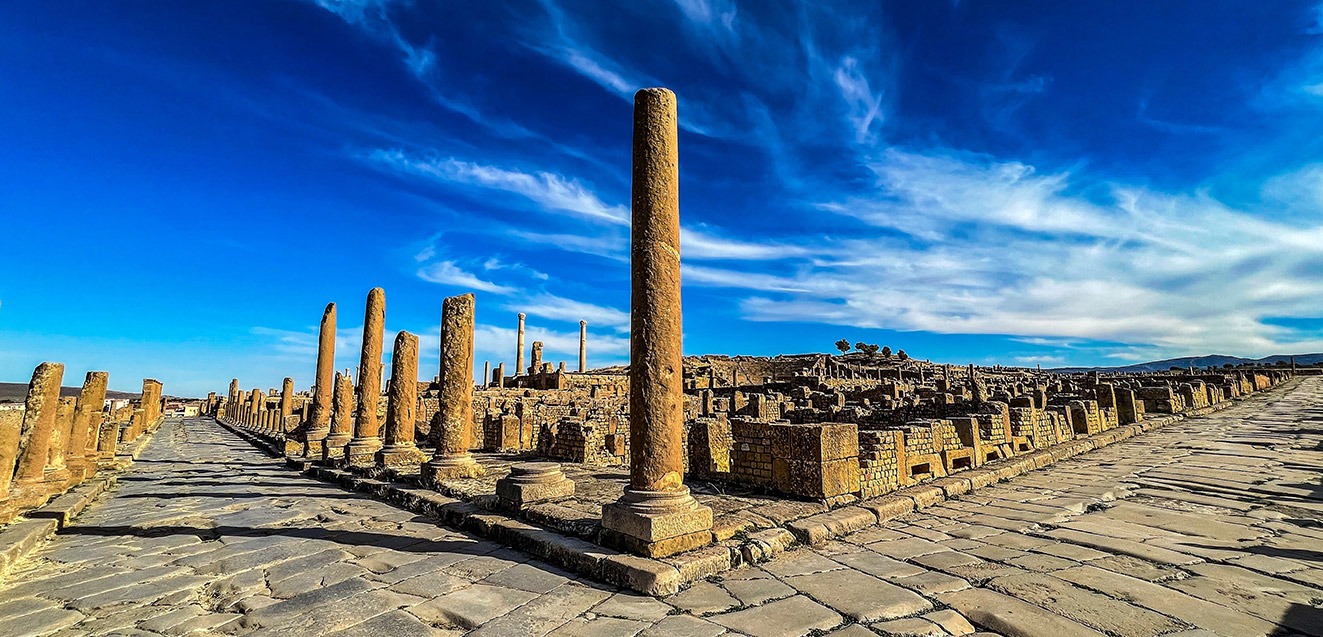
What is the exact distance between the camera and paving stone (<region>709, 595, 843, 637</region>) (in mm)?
3607

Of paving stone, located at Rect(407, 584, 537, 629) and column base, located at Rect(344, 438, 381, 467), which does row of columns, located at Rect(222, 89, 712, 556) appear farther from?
column base, located at Rect(344, 438, 381, 467)

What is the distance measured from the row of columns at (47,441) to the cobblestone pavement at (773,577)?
33.5 inches

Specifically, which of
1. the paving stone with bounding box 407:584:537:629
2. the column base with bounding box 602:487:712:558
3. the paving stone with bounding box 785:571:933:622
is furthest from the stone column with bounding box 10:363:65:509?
the paving stone with bounding box 785:571:933:622

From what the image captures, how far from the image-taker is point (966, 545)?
17.9ft

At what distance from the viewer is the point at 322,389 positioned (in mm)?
14719

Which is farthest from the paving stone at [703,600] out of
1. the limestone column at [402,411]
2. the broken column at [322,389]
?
the broken column at [322,389]

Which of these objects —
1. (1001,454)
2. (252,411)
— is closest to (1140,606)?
(1001,454)

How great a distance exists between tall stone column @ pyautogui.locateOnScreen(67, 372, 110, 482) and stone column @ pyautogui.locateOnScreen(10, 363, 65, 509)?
1751 mm

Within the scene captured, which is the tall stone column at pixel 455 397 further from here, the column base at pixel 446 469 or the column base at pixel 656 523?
the column base at pixel 656 523

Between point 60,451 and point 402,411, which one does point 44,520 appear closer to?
point 60,451

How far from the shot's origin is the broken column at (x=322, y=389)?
46.9 feet

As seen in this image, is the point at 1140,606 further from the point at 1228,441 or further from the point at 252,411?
the point at 252,411

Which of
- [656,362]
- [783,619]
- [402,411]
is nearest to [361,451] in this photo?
[402,411]

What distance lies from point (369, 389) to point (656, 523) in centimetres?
948
